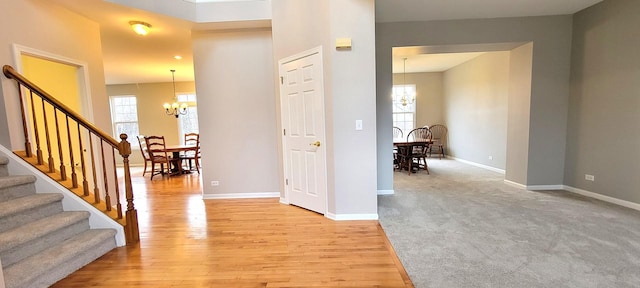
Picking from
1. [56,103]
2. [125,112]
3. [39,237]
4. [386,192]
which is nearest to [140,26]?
[56,103]

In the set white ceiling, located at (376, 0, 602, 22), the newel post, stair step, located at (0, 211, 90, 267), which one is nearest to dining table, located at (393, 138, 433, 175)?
white ceiling, located at (376, 0, 602, 22)

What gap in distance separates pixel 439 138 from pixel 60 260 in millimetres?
8278

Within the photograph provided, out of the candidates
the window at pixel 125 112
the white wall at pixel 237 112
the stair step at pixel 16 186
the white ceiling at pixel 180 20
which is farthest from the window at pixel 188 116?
the stair step at pixel 16 186

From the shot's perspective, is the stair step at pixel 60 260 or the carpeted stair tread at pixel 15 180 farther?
the carpeted stair tread at pixel 15 180

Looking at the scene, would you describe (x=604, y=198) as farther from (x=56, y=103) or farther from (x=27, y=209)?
(x=56, y=103)

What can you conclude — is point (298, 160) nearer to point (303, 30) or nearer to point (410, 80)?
point (303, 30)

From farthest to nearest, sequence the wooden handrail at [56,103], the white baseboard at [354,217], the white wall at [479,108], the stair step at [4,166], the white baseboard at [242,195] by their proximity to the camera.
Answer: the white wall at [479,108] → the white baseboard at [242,195] → the white baseboard at [354,217] → the wooden handrail at [56,103] → the stair step at [4,166]

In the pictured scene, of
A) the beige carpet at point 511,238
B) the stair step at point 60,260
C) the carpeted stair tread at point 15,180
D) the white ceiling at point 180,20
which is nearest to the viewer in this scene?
the stair step at point 60,260

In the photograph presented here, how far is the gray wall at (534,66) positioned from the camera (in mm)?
3865

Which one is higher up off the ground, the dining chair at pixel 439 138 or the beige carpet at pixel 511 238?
the dining chair at pixel 439 138

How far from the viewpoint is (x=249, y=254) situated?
90.4 inches

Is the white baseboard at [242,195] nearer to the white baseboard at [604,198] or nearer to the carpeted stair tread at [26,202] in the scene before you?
the carpeted stair tread at [26,202]

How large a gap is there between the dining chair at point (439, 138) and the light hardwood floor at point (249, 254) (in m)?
5.78

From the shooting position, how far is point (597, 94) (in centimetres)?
351
